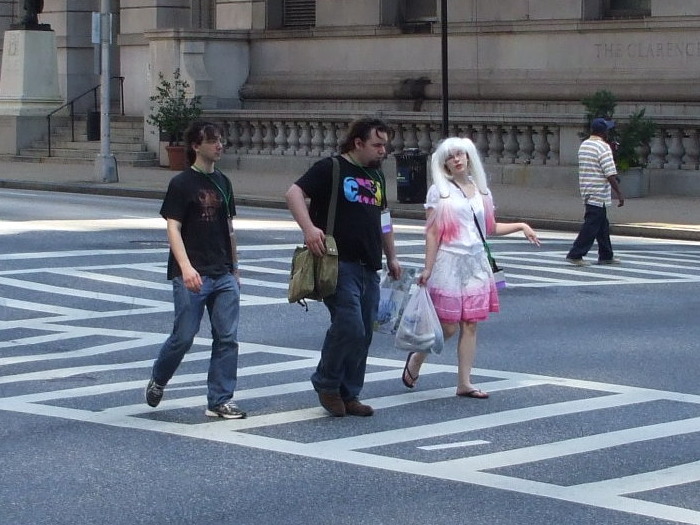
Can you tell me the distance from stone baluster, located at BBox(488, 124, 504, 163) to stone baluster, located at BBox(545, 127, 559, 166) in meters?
1.09

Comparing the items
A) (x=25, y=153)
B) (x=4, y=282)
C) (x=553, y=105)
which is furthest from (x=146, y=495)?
(x=25, y=153)

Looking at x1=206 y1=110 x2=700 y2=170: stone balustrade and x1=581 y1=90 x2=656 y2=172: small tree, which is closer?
x1=581 y1=90 x2=656 y2=172: small tree

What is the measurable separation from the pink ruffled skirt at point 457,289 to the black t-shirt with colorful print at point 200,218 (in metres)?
1.49

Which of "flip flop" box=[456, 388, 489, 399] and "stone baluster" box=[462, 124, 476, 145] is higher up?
"stone baluster" box=[462, 124, 476, 145]

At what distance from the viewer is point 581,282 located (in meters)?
16.8

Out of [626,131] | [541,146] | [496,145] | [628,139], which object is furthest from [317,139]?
[628,139]

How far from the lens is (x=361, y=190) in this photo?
9531 millimetres

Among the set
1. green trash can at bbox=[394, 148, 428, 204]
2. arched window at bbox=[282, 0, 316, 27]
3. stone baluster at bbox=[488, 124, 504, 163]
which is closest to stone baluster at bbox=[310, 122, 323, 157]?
stone baluster at bbox=[488, 124, 504, 163]

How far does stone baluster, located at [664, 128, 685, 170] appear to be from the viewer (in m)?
28.6

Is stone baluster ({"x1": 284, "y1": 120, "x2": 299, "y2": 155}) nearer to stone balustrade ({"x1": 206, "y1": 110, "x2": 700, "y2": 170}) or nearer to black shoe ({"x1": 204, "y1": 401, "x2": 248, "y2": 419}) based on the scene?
stone balustrade ({"x1": 206, "y1": 110, "x2": 700, "y2": 170})

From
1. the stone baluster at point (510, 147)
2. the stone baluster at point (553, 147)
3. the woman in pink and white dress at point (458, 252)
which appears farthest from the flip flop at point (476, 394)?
the stone baluster at point (510, 147)

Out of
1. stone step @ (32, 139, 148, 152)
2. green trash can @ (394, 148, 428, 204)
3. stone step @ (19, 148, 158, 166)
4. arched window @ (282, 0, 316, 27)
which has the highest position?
arched window @ (282, 0, 316, 27)

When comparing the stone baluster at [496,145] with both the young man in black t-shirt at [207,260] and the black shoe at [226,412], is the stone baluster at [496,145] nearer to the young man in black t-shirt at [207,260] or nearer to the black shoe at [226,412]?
the young man in black t-shirt at [207,260]

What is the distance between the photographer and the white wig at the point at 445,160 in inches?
405
